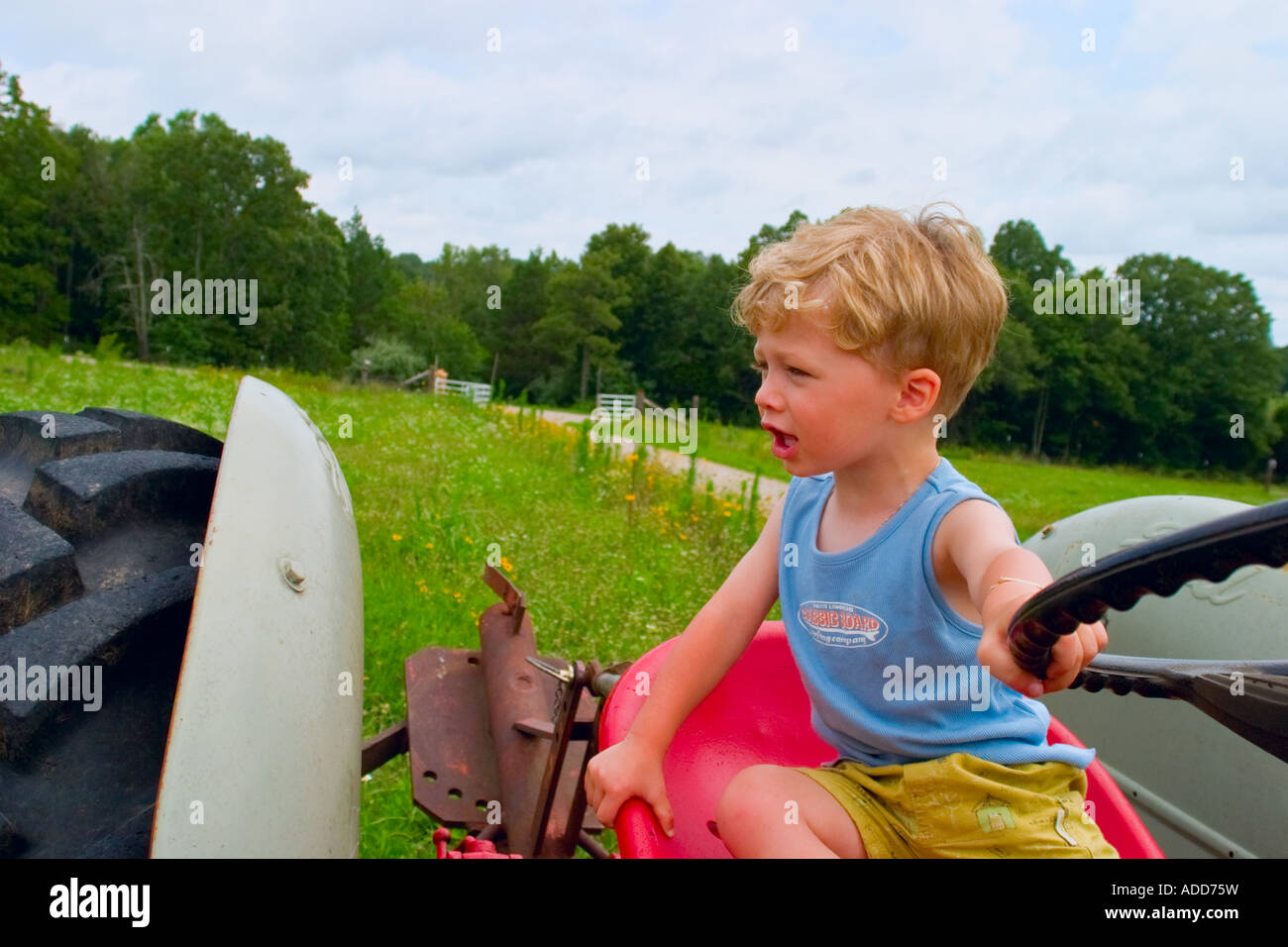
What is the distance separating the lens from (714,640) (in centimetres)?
175

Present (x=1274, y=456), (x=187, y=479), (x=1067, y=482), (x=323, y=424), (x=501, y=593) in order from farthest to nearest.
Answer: (x=1274, y=456)
(x=1067, y=482)
(x=323, y=424)
(x=501, y=593)
(x=187, y=479)

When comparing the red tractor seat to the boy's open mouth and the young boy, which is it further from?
the boy's open mouth

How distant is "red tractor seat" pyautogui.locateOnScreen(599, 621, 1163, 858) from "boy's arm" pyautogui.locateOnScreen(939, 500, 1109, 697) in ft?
1.87

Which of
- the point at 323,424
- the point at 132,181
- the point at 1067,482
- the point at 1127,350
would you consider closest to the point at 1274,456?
the point at 1127,350

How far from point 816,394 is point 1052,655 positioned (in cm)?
60

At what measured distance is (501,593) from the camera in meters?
2.11

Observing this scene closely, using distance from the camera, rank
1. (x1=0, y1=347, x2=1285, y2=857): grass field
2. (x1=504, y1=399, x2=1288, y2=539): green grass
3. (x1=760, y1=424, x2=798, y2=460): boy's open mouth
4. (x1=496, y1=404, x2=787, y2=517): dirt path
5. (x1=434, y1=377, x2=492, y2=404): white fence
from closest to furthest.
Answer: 1. (x1=760, y1=424, x2=798, y2=460): boy's open mouth
2. (x1=0, y1=347, x2=1285, y2=857): grass field
3. (x1=496, y1=404, x2=787, y2=517): dirt path
4. (x1=504, y1=399, x2=1288, y2=539): green grass
5. (x1=434, y1=377, x2=492, y2=404): white fence

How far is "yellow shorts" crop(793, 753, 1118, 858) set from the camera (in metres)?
1.35

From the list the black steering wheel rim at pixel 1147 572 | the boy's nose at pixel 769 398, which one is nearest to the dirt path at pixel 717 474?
the boy's nose at pixel 769 398

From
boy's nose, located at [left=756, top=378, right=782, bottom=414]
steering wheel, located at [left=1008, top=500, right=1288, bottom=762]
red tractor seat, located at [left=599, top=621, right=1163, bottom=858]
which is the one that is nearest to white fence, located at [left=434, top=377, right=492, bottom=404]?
red tractor seat, located at [left=599, top=621, right=1163, bottom=858]

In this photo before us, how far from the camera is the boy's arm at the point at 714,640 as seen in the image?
5.45ft

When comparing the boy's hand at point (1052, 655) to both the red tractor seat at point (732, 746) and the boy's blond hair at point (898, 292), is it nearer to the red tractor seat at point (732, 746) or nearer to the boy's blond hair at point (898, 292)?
the boy's blond hair at point (898, 292)
